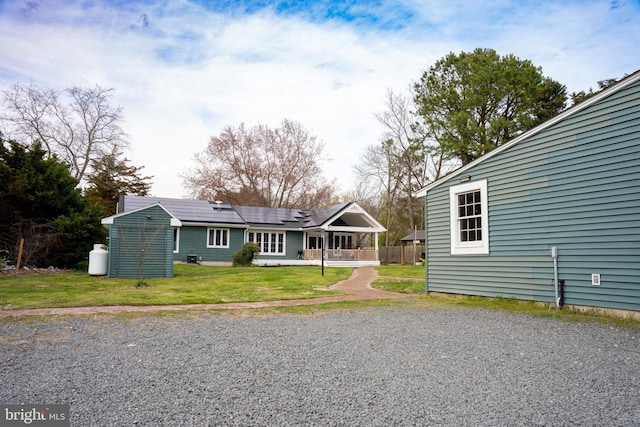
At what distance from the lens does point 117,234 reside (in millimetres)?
15195

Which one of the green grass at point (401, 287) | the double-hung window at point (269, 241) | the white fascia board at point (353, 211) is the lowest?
the green grass at point (401, 287)

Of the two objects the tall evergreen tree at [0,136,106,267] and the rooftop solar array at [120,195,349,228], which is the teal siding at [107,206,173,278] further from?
the rooftop solar array at [120,195,349,228]

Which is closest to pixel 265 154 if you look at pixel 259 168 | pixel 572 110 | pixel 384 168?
pixel 259 168

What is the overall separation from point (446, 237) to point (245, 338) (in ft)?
22.9

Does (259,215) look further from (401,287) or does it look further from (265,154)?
(401,287)

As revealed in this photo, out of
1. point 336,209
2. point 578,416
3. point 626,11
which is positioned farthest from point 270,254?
point 578,416

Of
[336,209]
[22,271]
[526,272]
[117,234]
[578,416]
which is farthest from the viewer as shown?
[336,209]

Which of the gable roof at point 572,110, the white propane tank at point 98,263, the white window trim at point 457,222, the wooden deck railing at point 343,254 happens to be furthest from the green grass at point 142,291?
the wooden deck railing at point 343,254

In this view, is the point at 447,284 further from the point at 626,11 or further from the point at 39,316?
the point at 39,316

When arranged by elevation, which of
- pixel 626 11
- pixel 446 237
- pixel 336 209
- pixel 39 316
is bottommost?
pixel 39 316

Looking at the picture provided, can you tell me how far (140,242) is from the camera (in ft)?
50.8

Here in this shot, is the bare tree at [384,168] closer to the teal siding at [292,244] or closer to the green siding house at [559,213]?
the teal siding at [292,244]

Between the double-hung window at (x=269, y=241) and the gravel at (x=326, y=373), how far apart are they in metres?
20.9

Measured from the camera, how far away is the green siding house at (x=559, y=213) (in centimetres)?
716
